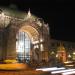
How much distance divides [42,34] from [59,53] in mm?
8643

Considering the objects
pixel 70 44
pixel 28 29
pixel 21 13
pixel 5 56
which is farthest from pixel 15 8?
pixel 70 44

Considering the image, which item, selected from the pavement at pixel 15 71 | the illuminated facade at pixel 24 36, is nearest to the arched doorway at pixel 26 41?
the illuminated facade at pixel 24 36

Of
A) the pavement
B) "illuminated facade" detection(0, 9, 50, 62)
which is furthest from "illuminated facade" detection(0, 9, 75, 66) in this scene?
the pavement

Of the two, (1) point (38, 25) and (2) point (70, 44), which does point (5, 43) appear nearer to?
(1) point (38, 25)

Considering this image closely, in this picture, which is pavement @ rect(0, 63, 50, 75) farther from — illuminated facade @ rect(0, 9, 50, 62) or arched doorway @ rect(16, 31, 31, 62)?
arched doorway @ rect(16, 31, 31, 62)

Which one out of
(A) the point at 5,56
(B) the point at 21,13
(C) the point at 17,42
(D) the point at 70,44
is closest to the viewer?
(A) the point at 5,56

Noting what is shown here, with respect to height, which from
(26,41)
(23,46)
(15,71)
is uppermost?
(26,41)

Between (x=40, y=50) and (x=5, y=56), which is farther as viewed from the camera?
(x=40, y=50)

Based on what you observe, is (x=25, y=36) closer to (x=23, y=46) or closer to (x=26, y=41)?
(x=26, y=41)

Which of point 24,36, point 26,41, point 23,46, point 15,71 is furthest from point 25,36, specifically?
point 15,71

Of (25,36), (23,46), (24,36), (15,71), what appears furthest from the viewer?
(25,36)

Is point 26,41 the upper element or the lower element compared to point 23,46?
upper

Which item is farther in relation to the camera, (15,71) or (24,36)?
(24,36)

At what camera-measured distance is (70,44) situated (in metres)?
100
